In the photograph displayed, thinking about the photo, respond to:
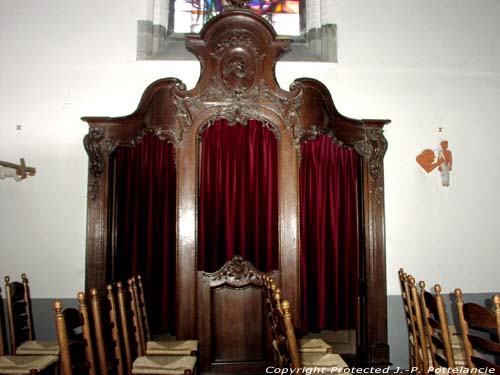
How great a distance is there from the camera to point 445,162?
4.02m

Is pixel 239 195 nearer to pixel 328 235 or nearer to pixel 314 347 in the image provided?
pixel 328 235

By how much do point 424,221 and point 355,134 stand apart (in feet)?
3.35

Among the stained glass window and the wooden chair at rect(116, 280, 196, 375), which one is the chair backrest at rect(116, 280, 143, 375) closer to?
the wooden chair at rect(116, 280, 196, 375)

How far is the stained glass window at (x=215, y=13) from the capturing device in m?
4.44

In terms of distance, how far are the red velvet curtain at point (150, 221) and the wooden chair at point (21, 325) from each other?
74 centimetres

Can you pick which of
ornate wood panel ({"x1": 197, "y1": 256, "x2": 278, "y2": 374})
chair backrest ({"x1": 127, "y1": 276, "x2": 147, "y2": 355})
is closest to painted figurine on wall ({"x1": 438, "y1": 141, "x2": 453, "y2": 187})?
ornate wood panel ({"x1": 197, "y1": 256, "x2": 278, "y2": 374})

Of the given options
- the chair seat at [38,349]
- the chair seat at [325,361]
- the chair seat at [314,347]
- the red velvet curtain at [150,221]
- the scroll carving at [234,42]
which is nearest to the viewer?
the chair seat at [325,361]

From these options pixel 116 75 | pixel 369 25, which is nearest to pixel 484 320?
pixel 369 25

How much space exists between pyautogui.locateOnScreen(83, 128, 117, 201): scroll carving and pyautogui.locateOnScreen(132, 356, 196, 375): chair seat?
149 centimetres

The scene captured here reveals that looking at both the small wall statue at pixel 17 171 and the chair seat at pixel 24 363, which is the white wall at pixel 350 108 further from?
the chair seat at pixel 24 363

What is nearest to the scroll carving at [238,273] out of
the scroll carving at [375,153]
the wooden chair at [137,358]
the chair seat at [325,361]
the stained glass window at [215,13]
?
the wooden chair at [137,358]

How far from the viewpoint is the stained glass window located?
4441 mm

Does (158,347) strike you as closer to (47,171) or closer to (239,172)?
(239,172)

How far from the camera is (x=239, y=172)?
12.9 feet
